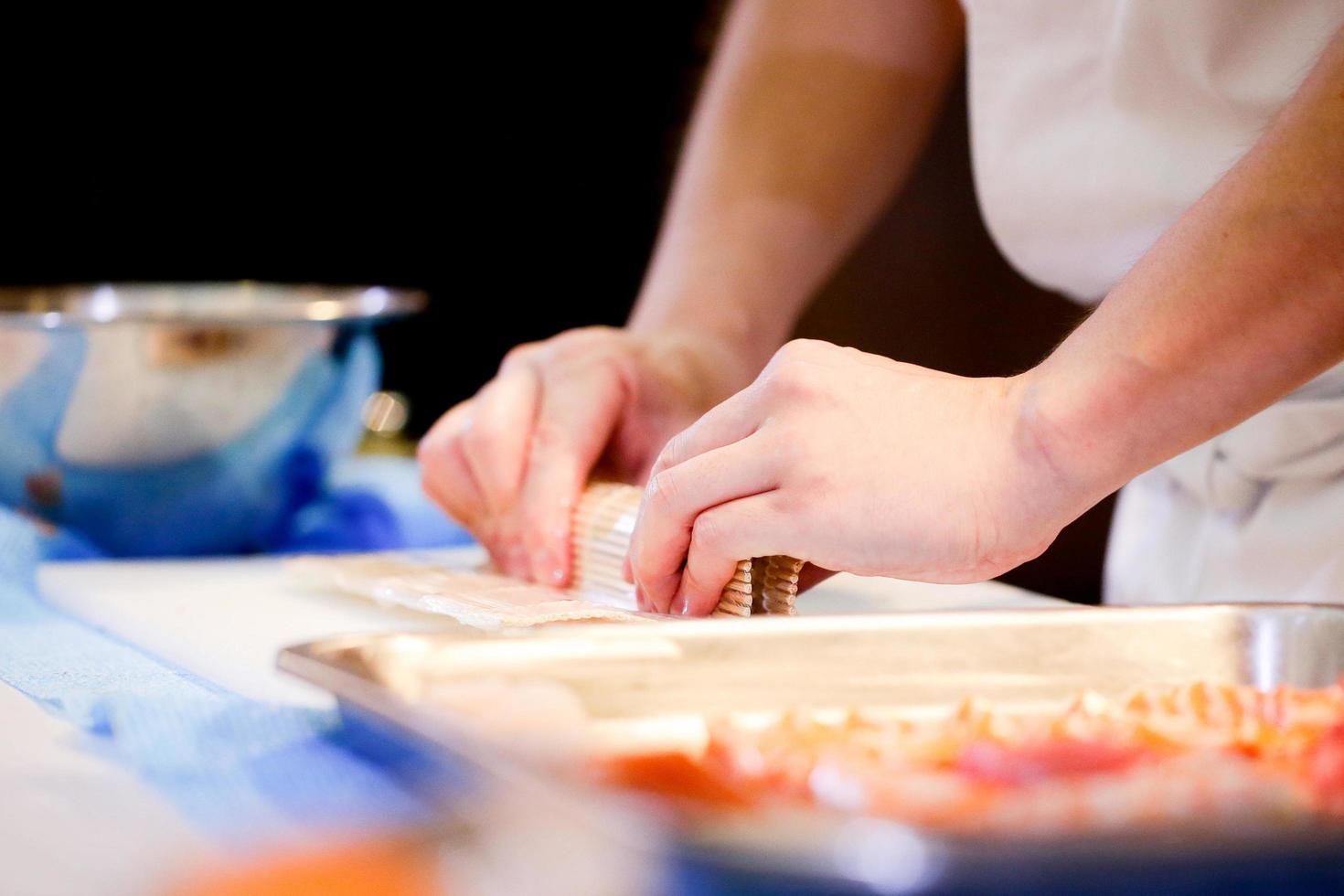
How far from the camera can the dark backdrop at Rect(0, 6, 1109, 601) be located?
5.76 ft

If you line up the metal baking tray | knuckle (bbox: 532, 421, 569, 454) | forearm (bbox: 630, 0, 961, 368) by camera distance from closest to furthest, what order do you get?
the metal baking tray → knuckle (bbox: 532, 421, 569, 454) → forearm (bbox: 630, 0, 961, 368)

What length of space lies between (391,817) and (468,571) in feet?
1.46

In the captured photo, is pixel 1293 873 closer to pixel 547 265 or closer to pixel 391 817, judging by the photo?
pixel 391 817

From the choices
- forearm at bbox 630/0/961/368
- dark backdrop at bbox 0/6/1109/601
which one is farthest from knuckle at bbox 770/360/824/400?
dark backdrop at bbox 0/6/1109/601

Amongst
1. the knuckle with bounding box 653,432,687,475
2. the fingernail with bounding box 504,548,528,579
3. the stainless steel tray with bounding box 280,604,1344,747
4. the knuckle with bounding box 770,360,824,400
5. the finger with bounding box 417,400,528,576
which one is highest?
the knuckle with bounding box 770,360,824,400

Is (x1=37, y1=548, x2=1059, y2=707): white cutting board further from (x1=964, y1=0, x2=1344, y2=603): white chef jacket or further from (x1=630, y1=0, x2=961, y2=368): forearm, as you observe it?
(x1=630, y1=0, x2=961, y2=368): forearm

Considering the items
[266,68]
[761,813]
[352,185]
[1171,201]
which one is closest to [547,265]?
[352,185]

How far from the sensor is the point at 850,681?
424mm

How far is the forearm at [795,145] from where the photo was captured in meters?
1.00

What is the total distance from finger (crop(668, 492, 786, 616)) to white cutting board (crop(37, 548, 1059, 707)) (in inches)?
4.1

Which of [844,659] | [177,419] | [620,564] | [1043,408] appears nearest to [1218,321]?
[1043,408]

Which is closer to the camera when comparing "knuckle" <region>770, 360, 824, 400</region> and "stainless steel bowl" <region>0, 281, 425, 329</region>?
"knuckle" <region>770, 360, 824, 400</region>

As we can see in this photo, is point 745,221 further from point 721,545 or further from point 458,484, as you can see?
point 721,545

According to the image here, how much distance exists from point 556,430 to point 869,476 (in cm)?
32
